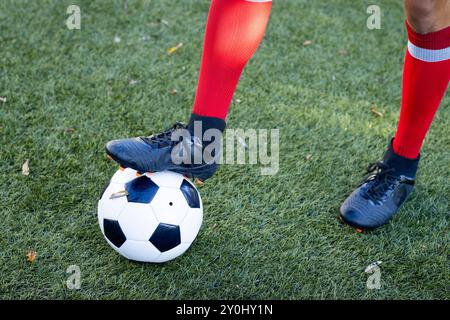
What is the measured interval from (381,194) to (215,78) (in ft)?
2.80

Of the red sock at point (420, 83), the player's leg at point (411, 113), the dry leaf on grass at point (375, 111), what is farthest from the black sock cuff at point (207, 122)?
the dry leaf on grass at point (375, 111)

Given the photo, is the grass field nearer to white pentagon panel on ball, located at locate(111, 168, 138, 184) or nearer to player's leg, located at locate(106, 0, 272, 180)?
white pentagon panel on ball, located at locate(111, 168, 138, 184)

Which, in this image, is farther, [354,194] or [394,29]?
[394,29]

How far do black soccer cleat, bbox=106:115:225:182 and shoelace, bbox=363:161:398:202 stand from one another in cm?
68

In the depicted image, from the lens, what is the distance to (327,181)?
233 centimetres

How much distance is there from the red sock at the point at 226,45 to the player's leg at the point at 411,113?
54cm

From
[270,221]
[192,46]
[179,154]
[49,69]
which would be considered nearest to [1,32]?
[49,69]

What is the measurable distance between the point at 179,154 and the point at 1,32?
6.50ft

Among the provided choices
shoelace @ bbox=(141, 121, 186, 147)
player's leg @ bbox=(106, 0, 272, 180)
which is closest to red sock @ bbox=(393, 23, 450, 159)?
player's leg @ bbox=(106, 0, 272, 180)

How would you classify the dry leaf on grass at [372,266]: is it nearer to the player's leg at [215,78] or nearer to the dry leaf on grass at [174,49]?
the player's leg at [215,78]

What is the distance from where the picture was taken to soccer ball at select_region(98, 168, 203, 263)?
68.1 inches

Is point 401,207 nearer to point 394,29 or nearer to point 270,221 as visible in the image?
point 270,221

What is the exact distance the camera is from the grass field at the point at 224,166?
182 cm

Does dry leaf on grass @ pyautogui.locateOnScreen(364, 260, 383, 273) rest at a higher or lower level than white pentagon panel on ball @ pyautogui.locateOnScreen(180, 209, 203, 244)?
lower
